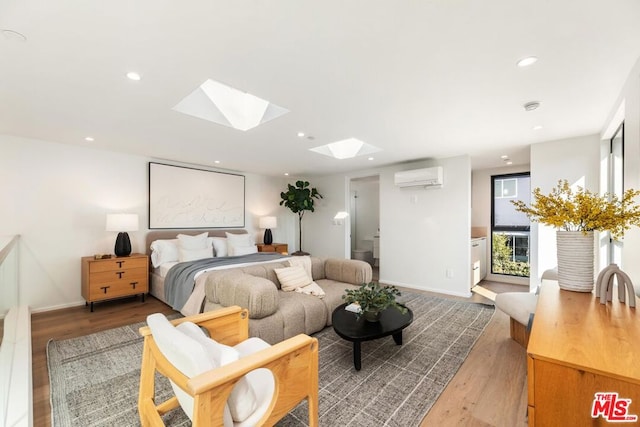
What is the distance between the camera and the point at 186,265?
12.0 ft

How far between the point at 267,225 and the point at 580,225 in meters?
5.00

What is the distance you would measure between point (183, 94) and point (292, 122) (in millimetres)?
1068

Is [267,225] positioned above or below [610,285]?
above

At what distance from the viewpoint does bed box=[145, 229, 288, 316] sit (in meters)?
3.16

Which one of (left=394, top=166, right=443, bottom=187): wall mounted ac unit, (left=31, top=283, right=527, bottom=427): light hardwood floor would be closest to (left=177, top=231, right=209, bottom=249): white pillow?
(left=31, top=283, right=527, bottom=427): light hardwood floor

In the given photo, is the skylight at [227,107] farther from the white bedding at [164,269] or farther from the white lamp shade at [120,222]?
the white bedding at [164,269]

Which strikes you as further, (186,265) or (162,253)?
(162,253)

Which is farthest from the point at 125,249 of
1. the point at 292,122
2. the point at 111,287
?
the point at 292,122

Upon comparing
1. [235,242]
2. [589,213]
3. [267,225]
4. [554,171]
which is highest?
[554,171]

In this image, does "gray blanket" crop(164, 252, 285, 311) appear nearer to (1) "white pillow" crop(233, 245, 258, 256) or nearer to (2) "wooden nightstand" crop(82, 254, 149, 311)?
(2) "wooden nightstand" crop(82, 254, 149, 311)

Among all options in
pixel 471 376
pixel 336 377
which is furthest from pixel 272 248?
pixel 471 376

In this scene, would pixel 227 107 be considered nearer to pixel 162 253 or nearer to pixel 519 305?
pixel 162 253

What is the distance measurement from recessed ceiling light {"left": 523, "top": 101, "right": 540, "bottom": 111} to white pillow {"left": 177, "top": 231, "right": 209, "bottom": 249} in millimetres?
4644

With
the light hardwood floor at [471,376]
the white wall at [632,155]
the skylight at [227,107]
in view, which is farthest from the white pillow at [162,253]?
the white wall at [632,155]
